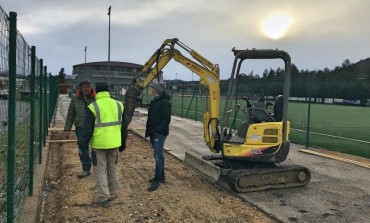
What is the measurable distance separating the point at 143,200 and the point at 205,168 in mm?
1837

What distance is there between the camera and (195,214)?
620 cm

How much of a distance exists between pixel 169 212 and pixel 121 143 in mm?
1362

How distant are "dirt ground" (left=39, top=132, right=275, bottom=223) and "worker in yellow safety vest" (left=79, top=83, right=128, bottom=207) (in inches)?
15.5

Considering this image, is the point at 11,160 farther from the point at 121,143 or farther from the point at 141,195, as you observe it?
Answer: the point at 141,195

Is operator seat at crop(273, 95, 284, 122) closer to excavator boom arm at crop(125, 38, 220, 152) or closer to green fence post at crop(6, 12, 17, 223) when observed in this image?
excavator boom arm at crop(125, 38, 220, 152)

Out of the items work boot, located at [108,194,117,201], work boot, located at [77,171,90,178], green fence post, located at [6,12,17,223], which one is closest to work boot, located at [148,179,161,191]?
work boot, located at [108,194,117,201]

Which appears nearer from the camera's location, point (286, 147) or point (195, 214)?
point (195, 214)

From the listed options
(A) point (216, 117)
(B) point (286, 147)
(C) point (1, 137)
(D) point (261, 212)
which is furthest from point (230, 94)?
(C) point (1, 137)

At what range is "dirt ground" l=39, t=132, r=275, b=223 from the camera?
5996 millimetres

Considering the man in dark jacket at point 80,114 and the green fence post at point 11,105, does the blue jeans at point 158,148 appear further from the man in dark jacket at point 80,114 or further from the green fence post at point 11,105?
the green fence post at point 11,105

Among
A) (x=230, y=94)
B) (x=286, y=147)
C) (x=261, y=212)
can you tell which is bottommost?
(x=261, y=212)

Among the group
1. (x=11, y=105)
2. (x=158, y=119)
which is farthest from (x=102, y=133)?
(x=11, y=105)

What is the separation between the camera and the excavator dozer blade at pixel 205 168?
7.75 meters

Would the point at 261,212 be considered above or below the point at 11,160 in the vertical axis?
below
